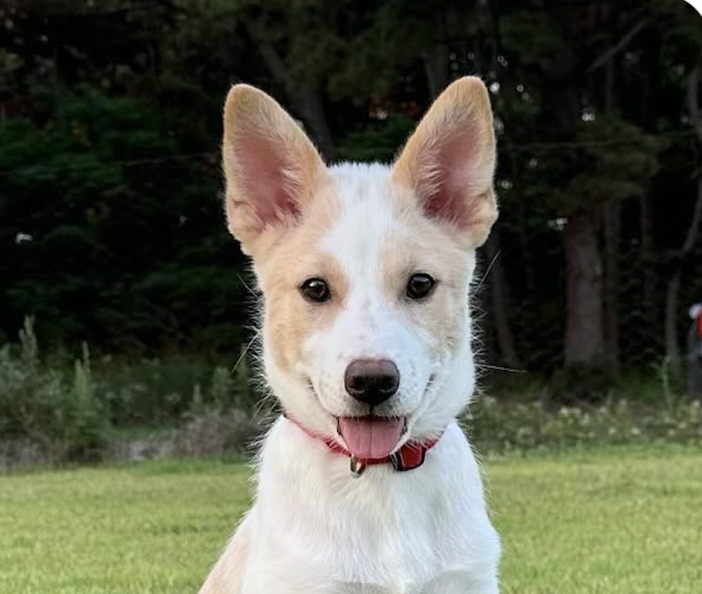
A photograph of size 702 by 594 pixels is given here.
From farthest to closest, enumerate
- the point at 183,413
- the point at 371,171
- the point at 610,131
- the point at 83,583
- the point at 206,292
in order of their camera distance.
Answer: the point at 206,292 < the point at 610,131 < the point at 183,413 < the point at 83,583 < the point at 371,171

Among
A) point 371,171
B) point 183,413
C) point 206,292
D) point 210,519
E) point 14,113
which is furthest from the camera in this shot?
point 14,113

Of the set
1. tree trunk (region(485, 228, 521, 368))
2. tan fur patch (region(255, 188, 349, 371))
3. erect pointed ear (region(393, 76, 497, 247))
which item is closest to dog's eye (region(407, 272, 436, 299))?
tan fur patch (region(255, 188, 349, 371))

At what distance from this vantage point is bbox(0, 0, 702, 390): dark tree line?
9.43 m

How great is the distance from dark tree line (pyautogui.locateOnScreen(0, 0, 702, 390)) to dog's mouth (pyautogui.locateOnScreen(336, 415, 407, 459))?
23.4 feet

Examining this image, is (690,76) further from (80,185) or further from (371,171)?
(371,171)

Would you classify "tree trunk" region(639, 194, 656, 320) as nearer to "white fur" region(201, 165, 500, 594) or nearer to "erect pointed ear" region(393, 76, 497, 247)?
"erect pointed ear" region(393, 76, 497, 247)

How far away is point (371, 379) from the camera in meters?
2.06

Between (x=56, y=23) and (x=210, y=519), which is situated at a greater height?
(x=56, y=23)

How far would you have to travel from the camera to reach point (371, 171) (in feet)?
8.06

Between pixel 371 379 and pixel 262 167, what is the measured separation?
26.7 inches

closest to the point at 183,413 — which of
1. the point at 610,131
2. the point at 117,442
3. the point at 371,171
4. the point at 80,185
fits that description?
the point at 117,442

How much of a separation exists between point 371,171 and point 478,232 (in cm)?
28

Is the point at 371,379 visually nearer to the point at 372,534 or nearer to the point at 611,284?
the point at 372,534

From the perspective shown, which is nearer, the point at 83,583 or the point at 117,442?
the point at 83,583
